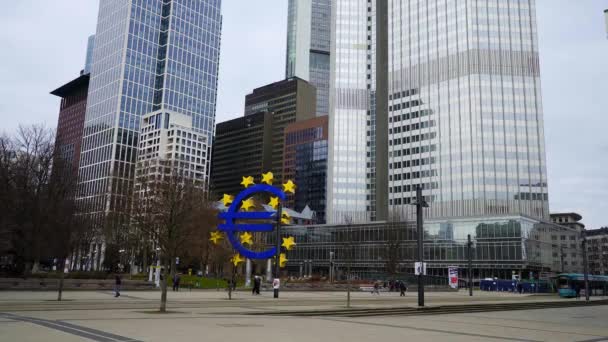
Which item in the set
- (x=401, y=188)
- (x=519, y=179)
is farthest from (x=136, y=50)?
(x=519, y=179)

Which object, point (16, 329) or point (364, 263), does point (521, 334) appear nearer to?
point (16, 329)

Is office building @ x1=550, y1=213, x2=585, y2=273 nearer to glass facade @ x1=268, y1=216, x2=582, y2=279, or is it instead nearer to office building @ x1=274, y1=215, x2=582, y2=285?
glass facade @ x1=268, y1=216, x2=582, y2=279

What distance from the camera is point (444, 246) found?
11194 cm

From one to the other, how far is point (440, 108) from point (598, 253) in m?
102

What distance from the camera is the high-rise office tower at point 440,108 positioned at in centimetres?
12838

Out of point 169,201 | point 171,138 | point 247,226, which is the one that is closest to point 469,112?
point 247,226

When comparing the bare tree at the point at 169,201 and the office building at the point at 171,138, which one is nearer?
the bare tree at the point at 169,201

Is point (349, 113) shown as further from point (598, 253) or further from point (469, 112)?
point (598, 253)

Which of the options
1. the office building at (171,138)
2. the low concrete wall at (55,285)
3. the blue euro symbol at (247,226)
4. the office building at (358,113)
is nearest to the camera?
the low concrete wall at (55,285)

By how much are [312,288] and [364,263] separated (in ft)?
202

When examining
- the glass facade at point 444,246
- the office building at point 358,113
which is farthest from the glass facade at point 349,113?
the glass facade at point 444,246

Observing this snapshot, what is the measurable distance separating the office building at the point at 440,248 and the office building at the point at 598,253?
86.6m

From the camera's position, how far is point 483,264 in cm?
10488

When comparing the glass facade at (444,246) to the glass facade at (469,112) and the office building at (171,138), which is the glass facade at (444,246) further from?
the office building at (171,138)
